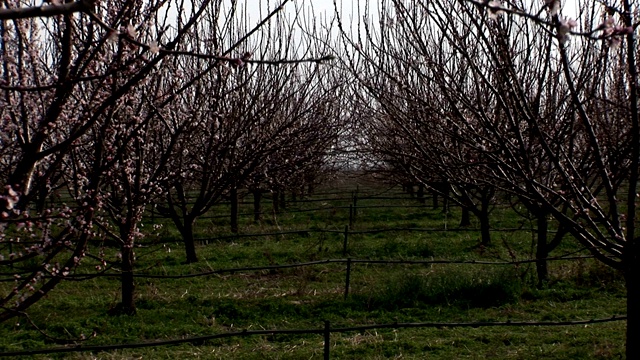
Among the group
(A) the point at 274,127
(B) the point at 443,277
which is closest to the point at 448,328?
(B) the point at 443,277

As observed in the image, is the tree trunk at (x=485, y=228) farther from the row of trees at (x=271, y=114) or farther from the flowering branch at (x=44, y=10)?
the flowering branch at (x=44, y=10)

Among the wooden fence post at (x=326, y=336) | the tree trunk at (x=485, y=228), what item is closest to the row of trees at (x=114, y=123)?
the wooden fence post at (x=326, y=336)

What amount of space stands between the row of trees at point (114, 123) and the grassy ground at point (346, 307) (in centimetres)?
43

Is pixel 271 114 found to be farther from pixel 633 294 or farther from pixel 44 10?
pixel 44 10

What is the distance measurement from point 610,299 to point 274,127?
279 inches

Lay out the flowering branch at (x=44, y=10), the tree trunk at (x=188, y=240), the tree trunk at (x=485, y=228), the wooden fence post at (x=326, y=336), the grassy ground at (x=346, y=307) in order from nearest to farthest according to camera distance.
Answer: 1. the flowering branch at (x=44, y=10)
2. the wooden fence post at (x=326, y=336)
3. the grassy ground at (x=346, y=307)
4. the tree trunk at (x=188, y=240)
5. the tree trunk at (x=485, y=228)

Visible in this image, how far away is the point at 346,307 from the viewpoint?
6270 millimetres

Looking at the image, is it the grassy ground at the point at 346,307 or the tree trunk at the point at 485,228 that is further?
the tree trunk at the point at 485,228

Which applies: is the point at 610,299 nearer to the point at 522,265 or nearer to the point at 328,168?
the point at 522,265

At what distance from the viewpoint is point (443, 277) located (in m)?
6.73

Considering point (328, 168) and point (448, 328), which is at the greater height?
point (328, 168)

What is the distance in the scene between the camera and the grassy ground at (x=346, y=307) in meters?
4.89

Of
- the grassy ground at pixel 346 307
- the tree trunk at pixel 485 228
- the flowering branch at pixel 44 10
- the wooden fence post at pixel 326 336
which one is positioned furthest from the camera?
the tree trunk at pixel 485 228

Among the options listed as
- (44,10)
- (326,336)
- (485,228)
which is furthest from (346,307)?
(44,10)
